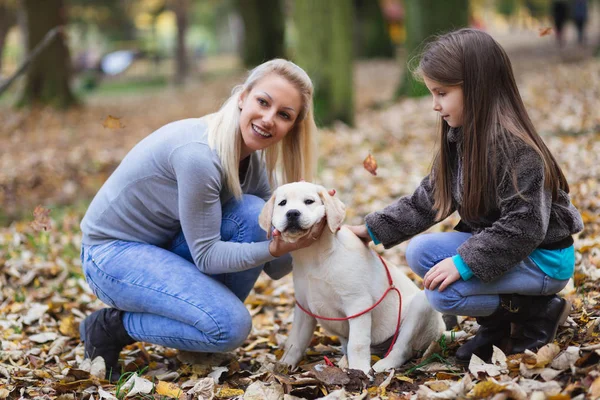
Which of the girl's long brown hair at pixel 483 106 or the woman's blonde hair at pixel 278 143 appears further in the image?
the woman's blonde hair at pixel 278 143

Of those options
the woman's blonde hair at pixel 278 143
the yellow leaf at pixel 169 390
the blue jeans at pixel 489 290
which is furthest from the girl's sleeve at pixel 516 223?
the yellow leaf at pixel 169 390

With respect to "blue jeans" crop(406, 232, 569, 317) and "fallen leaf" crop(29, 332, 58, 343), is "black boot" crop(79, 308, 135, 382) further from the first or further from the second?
"blue jeans" crop(406, 232, 569, 317)

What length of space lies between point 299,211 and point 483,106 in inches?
38.9

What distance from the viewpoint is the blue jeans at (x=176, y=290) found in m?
3.58

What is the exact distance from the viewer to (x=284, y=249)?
3354 millimetres

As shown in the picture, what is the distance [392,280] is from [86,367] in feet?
5.85

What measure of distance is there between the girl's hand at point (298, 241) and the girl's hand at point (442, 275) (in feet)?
1.89

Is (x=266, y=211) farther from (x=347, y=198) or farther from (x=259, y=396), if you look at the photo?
(x=347, y=198)

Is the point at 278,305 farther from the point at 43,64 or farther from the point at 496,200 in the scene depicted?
the point at 43,64

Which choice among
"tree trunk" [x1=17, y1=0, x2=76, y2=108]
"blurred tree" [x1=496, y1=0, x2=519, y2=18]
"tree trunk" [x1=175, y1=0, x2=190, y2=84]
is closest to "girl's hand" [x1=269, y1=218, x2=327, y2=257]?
"tree trunk" [x1=17, y1=0, x2=76, y2=108]

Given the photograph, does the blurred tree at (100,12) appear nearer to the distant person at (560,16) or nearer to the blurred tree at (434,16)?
the blurred tree at (434,16)

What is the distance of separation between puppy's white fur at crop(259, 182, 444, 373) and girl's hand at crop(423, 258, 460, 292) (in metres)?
0.29

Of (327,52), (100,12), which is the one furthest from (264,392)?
(100,12)

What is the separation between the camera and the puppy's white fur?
10.8ft
